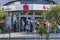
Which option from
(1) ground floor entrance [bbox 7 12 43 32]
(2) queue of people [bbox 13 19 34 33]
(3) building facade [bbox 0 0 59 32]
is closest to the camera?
(2) queue of people [bbox 13 19 34 33]

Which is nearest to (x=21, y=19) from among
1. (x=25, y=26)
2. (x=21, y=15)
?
(x=21, y=15)

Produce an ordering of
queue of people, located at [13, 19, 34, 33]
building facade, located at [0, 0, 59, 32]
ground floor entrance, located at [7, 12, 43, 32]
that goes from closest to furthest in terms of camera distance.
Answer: queue of people, located at [13, 19, 34, 33]
building facade, located at [0, 0, 59, 32]
ground floor entrance, located at [7, 12, 43, 32]

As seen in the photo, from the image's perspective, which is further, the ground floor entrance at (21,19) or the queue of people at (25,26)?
the ground floor entrance at (21,19)

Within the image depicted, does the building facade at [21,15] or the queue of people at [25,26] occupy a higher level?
the building facade at [21,15]

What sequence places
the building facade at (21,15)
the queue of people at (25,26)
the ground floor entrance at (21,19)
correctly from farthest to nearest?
the ground floor entrance at (21,19), the building facade at (21,15), the queue of people at (25,26)

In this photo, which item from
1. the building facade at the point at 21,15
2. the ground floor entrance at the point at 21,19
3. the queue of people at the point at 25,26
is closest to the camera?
the queue of people at the point at 25,26

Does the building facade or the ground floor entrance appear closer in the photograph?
A: the building facade

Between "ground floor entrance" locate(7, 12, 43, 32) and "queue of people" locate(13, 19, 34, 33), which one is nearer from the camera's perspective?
"queue of people" locate(13, 19, 34, 33)

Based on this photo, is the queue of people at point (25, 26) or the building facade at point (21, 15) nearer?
the queue of people at point (25, 26)

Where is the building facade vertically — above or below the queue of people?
above

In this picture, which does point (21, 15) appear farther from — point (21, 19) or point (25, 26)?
point (25, 26)

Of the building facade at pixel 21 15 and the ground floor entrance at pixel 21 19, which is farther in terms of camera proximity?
the ground floor entrance at pixel 21 19

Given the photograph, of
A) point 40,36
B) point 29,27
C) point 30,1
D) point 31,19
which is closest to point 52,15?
point 40,36

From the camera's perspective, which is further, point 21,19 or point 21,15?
point 21,15
